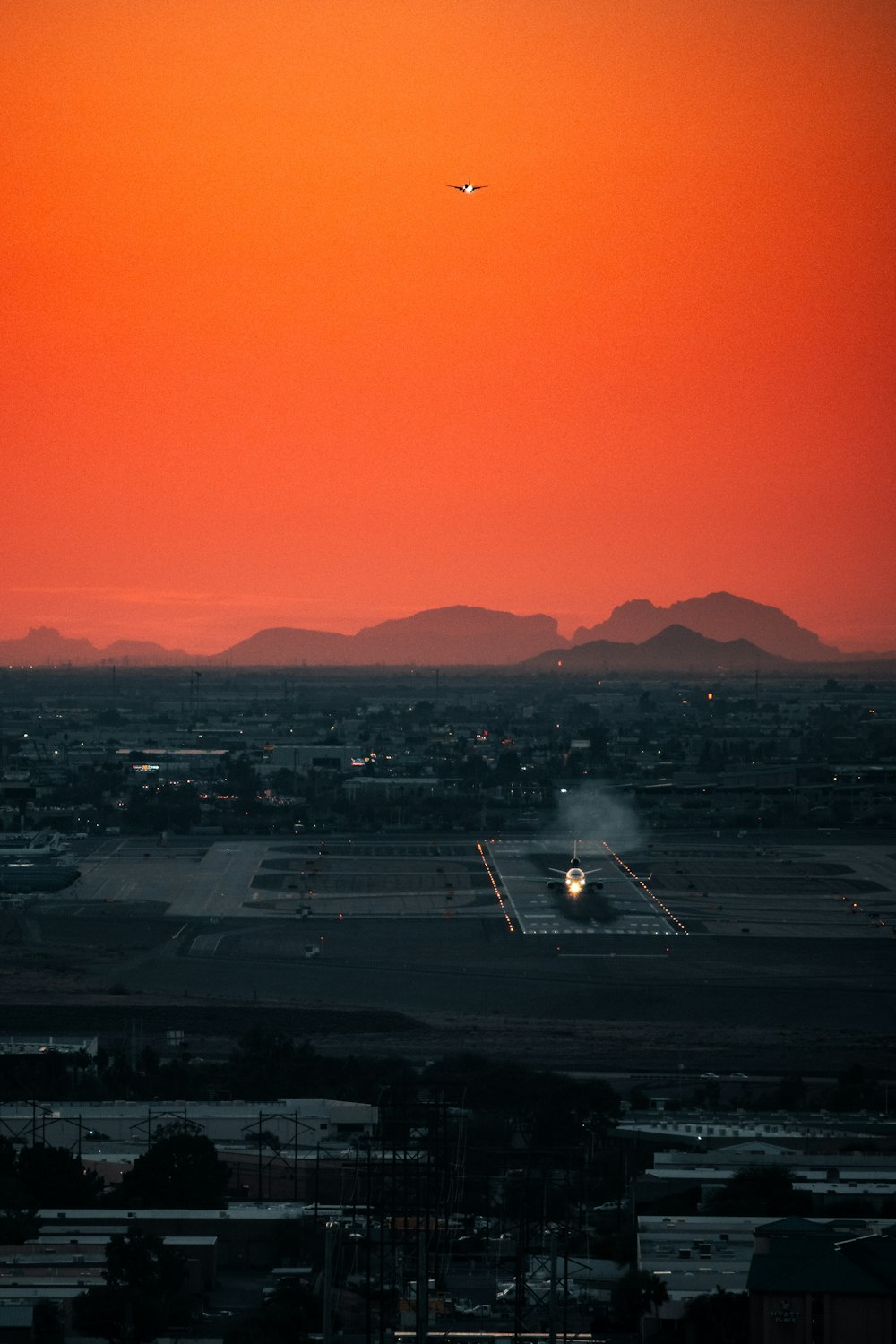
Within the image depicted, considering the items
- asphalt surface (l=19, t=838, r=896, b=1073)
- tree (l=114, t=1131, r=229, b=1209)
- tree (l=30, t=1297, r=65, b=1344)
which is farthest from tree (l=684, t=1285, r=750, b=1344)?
asphalt surface (l=19, t=838, r=896, b=1073)

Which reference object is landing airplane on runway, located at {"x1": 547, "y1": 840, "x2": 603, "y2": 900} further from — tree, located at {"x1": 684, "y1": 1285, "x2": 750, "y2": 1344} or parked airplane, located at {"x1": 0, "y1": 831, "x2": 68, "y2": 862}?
tree, located at {"x1": 684, "y1": 1285, "x2": 750, "y2": 1344}

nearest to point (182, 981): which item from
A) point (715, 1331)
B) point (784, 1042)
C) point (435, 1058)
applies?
point (435, 1058)

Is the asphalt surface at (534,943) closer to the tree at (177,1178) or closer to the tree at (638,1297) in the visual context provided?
the tree at (177,1178)

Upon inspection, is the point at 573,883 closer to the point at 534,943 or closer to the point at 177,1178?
the point at 534,943

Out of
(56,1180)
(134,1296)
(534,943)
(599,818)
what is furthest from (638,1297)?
(599,818)

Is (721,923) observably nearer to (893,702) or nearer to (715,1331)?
(715,1331)
